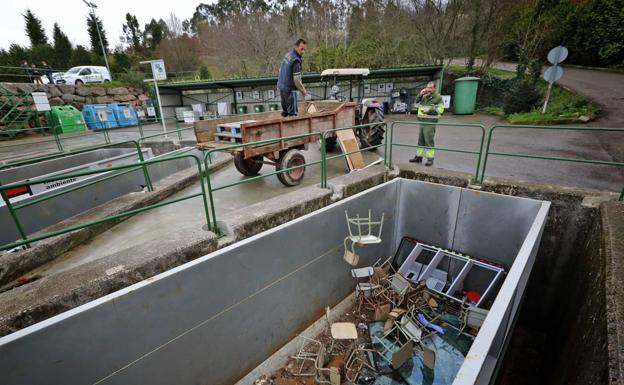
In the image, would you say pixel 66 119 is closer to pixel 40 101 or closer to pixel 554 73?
pixel 40 101

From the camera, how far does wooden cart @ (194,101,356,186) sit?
490 centimetres

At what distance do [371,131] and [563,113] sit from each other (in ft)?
27.7

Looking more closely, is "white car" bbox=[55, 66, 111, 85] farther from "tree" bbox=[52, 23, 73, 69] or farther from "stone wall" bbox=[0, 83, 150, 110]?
"tree" bbox=[52, 23, 73, 69]

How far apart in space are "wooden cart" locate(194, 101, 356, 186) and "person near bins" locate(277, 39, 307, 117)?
0.38m

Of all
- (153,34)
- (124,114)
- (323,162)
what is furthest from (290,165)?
(153,34)

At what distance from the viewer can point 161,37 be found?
124 feet

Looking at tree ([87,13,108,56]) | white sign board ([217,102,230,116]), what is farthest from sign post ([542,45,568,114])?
tree ([87,13,108,56])

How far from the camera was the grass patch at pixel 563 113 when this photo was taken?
32.8 ft

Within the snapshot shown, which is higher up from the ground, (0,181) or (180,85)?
(180,85)

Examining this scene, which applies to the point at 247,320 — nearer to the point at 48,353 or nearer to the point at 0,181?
the point at 48,353

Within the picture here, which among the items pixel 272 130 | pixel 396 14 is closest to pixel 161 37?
pixel 396 14

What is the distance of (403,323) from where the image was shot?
436cm

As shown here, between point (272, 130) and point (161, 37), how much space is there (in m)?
42.8

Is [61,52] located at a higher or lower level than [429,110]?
higher
